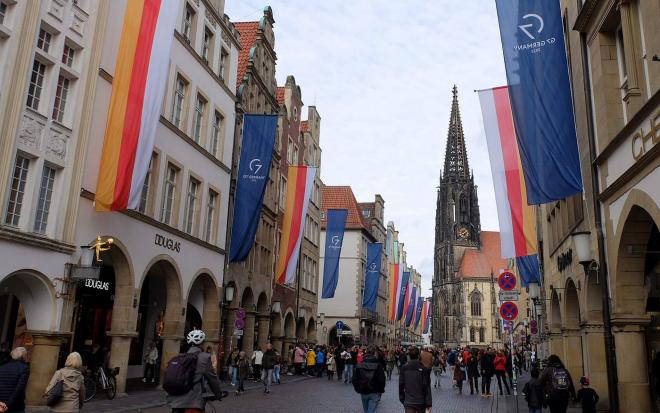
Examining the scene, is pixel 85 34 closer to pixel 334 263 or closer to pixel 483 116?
pixel 483 116

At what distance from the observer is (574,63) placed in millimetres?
15430

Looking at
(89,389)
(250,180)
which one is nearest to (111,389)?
(89,389)

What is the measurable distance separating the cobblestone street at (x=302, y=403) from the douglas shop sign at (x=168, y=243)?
499cm

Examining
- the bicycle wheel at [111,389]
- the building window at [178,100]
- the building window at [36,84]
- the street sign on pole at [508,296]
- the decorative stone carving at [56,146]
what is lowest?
the bicycle wheel at [111,389]

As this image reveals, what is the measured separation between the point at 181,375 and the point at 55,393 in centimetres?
192

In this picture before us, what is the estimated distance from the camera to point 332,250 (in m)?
35.5

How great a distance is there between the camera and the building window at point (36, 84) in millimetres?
14867

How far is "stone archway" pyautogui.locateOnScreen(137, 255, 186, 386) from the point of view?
2131 cm

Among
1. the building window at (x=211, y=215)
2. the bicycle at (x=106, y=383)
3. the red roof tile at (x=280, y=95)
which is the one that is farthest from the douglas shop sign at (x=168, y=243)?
the red roof tile at (x=280, y=95)

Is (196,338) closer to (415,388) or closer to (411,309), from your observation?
(415,388)

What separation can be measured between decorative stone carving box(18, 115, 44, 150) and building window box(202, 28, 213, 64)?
1116 cm

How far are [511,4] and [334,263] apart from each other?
79.0 feet

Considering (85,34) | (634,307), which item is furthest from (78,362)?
(85,34)

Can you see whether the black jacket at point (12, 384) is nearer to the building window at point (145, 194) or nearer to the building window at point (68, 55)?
the building window at point (68, 55)
